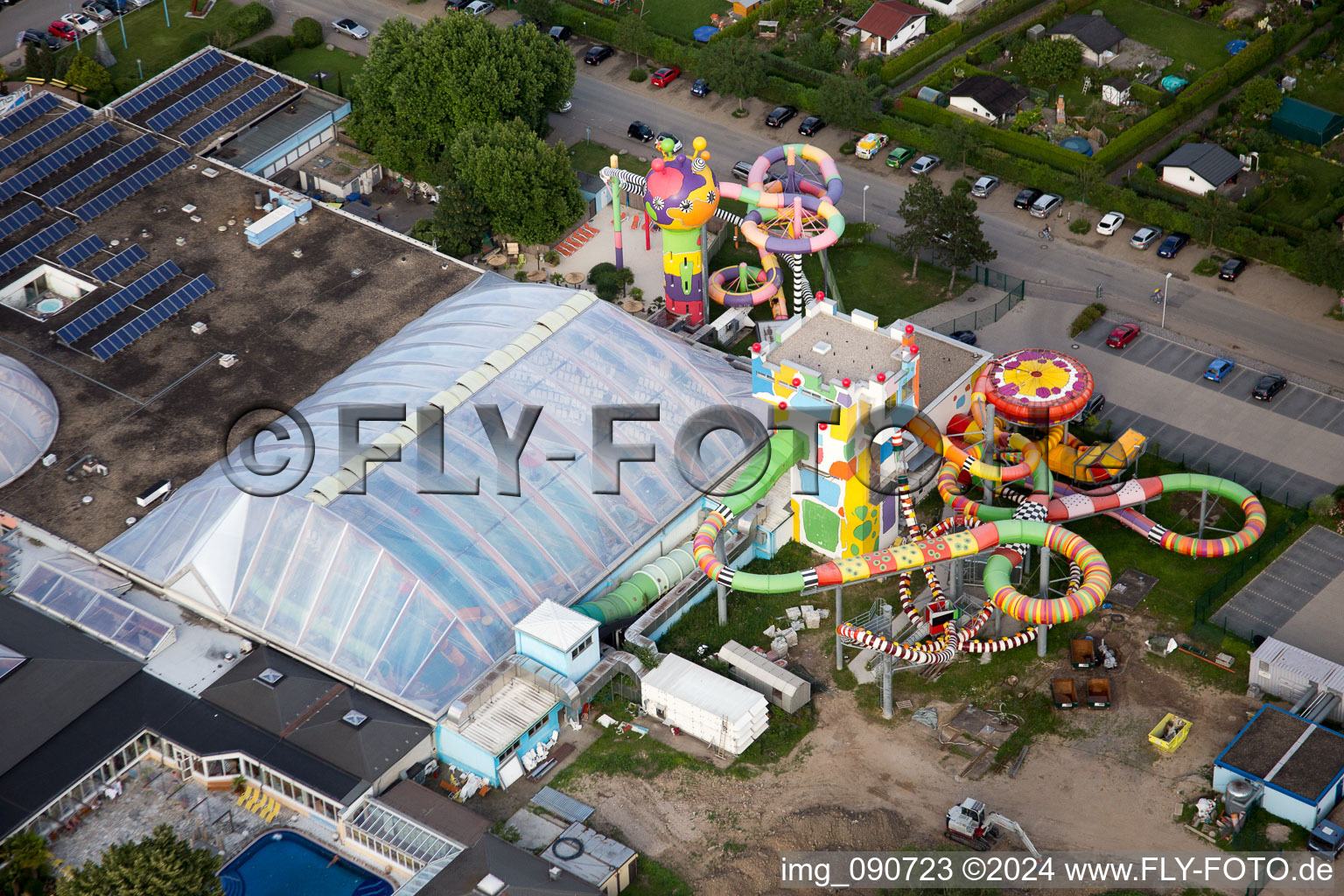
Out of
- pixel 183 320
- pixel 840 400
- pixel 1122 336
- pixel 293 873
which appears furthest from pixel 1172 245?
pixel 293 873

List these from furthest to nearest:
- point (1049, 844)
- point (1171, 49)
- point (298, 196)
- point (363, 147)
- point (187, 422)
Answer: point (1171, 49) < point (363, 147) < point (298, 196) < point (187, 422) < point (1049, 844)

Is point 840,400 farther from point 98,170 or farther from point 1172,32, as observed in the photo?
point 1172,32

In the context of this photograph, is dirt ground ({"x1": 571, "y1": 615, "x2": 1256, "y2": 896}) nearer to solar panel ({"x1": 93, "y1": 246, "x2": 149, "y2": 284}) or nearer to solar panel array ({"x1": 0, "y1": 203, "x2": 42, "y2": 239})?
solar panel ({"x1": 93, "y1": 246, "x2": 149, "y2": 284})

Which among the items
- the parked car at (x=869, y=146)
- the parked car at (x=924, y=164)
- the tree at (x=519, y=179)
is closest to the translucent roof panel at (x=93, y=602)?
the tree at (x=519, y=179)

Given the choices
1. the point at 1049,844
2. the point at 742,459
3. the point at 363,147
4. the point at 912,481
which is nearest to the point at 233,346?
the point at 363,147

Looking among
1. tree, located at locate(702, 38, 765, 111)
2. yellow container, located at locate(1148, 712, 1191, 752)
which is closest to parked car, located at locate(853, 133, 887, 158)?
tree, located at locate(702, 38, 765, 111)

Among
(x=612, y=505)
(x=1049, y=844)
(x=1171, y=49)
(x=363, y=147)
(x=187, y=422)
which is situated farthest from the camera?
(x=1171, y=49)

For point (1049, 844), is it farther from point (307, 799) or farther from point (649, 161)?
point (649, 161)
